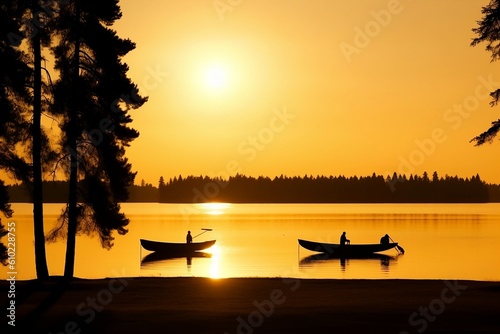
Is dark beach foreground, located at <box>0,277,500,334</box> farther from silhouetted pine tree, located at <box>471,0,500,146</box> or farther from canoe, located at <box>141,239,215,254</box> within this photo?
canoe, located at <box>141,239,215,254</box>

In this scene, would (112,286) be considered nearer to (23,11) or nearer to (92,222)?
(92,222)

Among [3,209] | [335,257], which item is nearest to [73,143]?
[3,209]

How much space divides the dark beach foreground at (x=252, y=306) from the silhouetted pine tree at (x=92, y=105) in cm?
371

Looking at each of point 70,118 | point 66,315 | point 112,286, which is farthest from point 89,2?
point 66,315

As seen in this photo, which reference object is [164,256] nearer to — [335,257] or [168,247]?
[168,247]

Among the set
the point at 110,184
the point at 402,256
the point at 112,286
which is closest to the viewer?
the point at 112,286

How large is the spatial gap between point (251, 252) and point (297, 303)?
63626 millimetres

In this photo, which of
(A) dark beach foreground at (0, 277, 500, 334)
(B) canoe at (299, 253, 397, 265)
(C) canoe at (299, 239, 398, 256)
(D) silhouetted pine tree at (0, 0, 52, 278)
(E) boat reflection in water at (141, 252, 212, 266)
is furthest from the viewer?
(E) boat reflection in water at (141, 252, 212, 266)

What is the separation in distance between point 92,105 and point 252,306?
39.1 ft

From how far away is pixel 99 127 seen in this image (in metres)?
28.4

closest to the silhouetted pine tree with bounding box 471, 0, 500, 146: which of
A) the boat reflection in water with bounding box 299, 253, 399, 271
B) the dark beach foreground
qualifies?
the dark beach foreground

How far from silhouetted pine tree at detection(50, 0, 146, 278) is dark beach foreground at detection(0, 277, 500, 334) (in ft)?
12.2

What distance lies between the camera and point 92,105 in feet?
92.5

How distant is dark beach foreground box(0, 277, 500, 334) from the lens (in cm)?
1716
